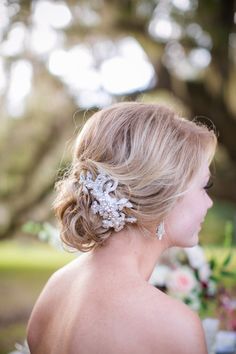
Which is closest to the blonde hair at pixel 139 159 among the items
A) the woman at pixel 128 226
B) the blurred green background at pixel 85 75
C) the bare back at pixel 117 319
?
the woman at pixel 128 226

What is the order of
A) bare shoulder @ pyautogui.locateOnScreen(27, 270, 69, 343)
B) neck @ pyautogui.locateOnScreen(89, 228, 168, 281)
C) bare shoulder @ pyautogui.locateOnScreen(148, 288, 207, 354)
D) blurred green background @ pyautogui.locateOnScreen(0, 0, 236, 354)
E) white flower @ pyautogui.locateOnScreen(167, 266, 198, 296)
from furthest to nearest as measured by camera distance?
1. blurred green background @ pyautogui.locateOnScreen(0, 0, 236, 354)
2. white flower @ pyautogui.locateOnScreen(167, 266, 198, 296)
3. bare shoulder @ pyautogui.locateOnScreen(27, 270, 69, 343)
4. neck @ pyautogui.locateOnScreen(89, 228, 168, 281)
5. bare shoulder @ pyautogui.locateOnScreen(148, 288, 207, 354)

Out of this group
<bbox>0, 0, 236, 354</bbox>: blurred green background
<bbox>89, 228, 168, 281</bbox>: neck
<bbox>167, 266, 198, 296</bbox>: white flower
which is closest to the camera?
<bbox>89, 228, 168, 281</bbox>: neck

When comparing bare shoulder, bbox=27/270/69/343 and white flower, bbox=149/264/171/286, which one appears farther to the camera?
white flower, bbox=149/264/171/286

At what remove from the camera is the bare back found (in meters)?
1.52

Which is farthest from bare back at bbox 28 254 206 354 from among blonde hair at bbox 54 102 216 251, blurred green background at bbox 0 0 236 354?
blurred green background at bbox 0 0 236 354

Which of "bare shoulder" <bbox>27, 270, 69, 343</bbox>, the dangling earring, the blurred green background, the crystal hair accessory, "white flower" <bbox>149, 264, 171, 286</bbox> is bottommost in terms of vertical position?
the blurred green background

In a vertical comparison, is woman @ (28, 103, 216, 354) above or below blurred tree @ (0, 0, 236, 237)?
above

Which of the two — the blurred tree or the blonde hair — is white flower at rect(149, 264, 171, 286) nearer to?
the blonde hair

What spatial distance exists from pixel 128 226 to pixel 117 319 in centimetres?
24

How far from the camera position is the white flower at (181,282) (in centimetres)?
248

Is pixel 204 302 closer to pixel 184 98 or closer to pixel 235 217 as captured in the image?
pixel 184 98

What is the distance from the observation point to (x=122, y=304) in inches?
61.4

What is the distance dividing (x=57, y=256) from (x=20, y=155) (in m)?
1.36

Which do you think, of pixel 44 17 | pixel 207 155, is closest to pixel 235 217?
pixel 44 17
